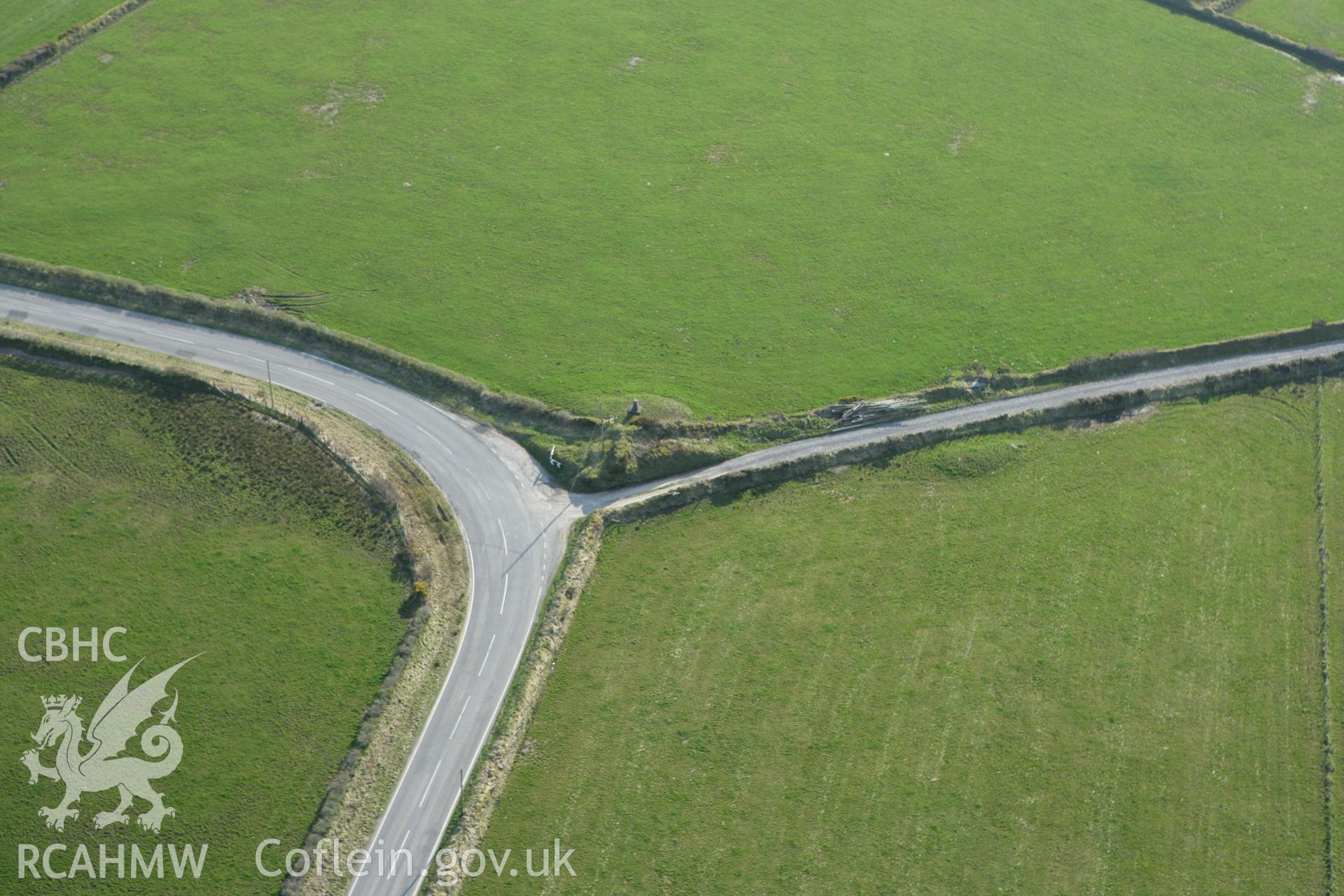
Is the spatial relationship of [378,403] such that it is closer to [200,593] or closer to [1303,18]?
[200,593]

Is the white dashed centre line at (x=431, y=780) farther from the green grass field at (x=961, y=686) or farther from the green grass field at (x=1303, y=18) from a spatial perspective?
the green grass field at (x=1303, y=18)

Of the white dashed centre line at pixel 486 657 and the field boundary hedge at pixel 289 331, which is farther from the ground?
the field boundary hedge at pixel 289 331

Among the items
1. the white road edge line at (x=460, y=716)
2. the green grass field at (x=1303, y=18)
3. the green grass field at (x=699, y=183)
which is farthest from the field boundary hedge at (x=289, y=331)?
the green grass field at (x=1303, y=18)

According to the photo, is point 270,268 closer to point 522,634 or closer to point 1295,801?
point 522,634

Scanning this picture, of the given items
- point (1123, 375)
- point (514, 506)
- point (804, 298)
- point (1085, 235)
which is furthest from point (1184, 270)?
point (514, 506)

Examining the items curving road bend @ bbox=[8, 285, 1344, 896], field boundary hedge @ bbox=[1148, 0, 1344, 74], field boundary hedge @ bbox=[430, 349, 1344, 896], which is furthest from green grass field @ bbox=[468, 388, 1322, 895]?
field boundary hedge @ bbox=[1148, 0, 1344, 74]

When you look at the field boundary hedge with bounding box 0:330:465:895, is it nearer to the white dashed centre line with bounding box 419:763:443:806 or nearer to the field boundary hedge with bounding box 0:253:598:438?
the white dashed centre line with bounding box 419:763:443:806
